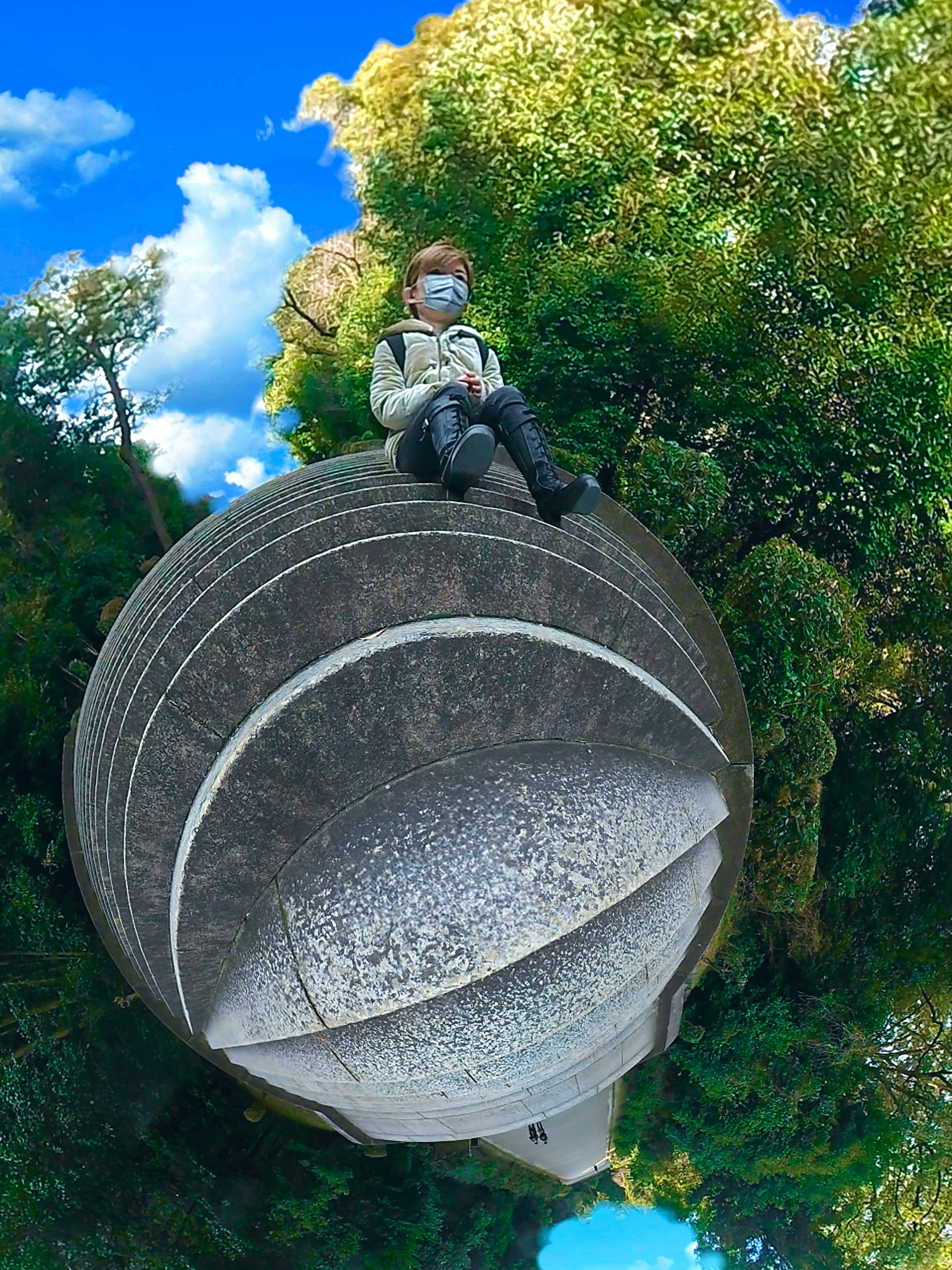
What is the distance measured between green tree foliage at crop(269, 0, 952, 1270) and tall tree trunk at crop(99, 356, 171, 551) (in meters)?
2.20

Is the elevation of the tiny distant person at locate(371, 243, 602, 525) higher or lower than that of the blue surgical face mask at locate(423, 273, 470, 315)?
lower

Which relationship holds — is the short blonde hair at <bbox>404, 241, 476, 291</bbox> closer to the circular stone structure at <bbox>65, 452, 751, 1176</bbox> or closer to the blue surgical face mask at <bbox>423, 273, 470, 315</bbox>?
the blue surgical face mask at <bbox>423, 273, 470, 315</bbox>

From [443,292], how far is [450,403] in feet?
3.04

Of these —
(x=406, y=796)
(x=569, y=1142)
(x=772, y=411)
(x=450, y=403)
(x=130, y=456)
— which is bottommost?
(x=569, y=1142)

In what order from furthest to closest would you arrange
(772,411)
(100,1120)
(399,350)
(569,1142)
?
(772,411) < (569,1142) < (100,1120) < (399,350)

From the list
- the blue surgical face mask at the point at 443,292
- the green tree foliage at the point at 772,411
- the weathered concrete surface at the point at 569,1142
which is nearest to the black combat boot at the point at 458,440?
the blue surgical face mask at the point at 443,292

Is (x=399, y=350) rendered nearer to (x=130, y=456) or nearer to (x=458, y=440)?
(x=458, y=440)

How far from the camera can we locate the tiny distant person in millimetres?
3490

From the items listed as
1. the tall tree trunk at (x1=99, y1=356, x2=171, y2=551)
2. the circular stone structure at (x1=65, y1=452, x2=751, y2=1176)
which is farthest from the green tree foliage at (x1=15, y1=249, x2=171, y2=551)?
the circular stone structure at (x1=65, y1=452, x2=751, y2=1176)

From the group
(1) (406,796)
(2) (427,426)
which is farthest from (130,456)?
(1) (406,796)

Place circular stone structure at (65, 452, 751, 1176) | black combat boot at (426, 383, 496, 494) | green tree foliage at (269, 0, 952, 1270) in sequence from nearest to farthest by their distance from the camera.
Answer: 1. black combat boot at (426, 383, 496, 494)
2. circular stone structure at (65, 452, 751, 1176)
3. green tree foliage at (269, 0, 952, 1270)

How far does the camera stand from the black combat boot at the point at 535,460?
3.63 metres

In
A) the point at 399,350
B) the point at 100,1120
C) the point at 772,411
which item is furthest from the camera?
the point at 772,411

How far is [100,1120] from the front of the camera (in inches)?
233
